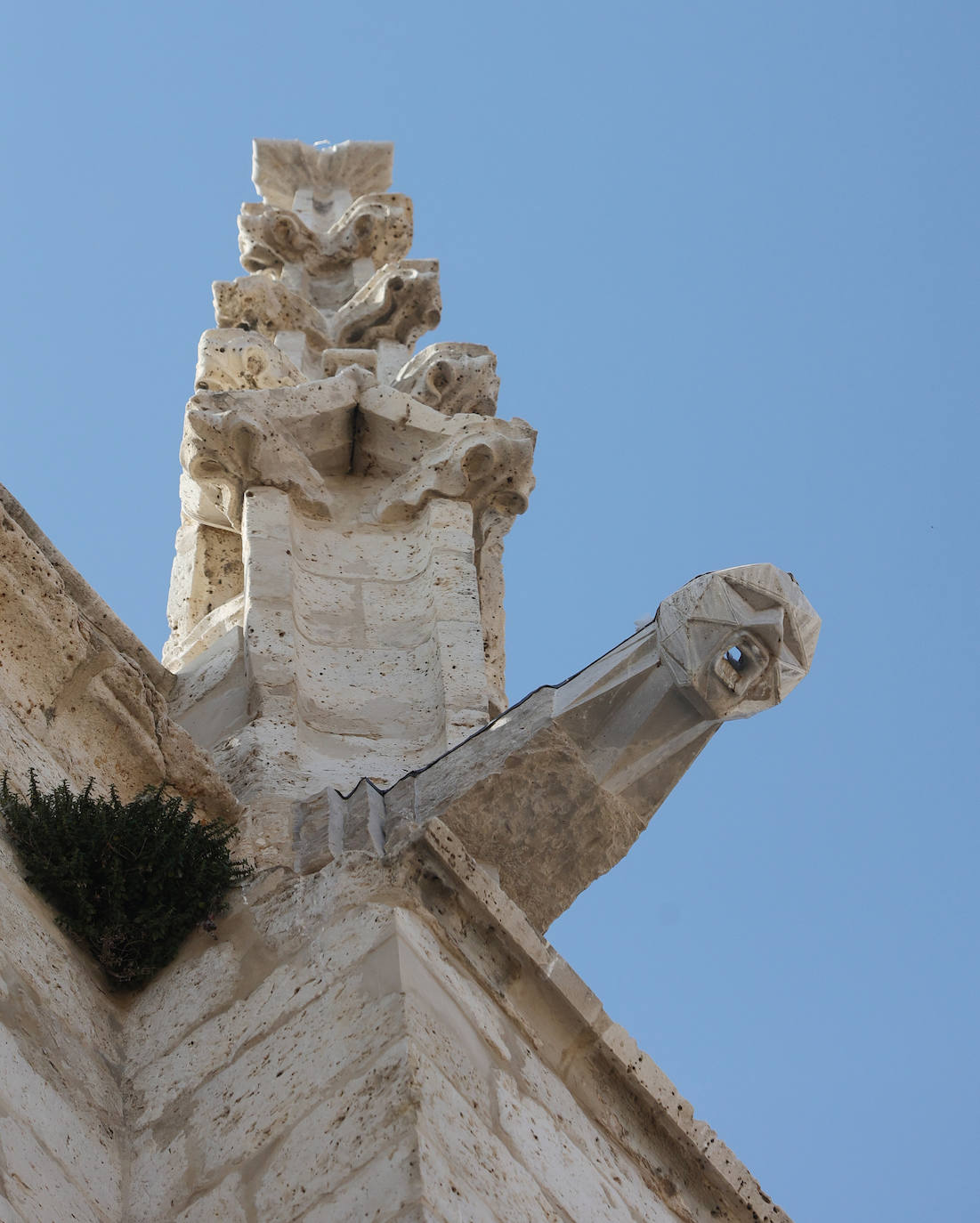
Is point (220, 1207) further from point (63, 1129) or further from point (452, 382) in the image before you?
point (452, 382)

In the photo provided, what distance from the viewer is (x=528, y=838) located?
203 inches

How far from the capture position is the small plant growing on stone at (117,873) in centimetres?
456

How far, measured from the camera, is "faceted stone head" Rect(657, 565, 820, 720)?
5141 mm

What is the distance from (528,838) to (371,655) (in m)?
1.42

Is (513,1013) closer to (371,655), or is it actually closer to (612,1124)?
(612,1124)

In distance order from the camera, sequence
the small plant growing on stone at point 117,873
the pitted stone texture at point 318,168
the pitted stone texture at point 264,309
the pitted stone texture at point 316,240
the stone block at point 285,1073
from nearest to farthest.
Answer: the stone block at point 285,1073 < the small plant growing on stone at point 117,873 < the pitted stone texture at point 264,309 < the pitted stone texture at point 316,240 < the pitted stone texture at point 318,168

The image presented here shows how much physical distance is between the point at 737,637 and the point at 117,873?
1546 mm

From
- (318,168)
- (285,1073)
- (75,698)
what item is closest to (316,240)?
(318,168)

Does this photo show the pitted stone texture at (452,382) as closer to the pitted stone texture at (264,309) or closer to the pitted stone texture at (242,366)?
the pitted stone texture at (242,366)

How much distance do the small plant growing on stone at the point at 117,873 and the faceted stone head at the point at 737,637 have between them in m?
1.18

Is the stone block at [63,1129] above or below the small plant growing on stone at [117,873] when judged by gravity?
below

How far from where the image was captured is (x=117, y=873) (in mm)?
4590

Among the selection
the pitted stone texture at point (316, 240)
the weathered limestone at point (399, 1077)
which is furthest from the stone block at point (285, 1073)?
the pitted stone texture at point (316, 240)

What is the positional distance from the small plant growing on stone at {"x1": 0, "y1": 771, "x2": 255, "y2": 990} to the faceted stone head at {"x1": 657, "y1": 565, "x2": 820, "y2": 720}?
3.87ft
